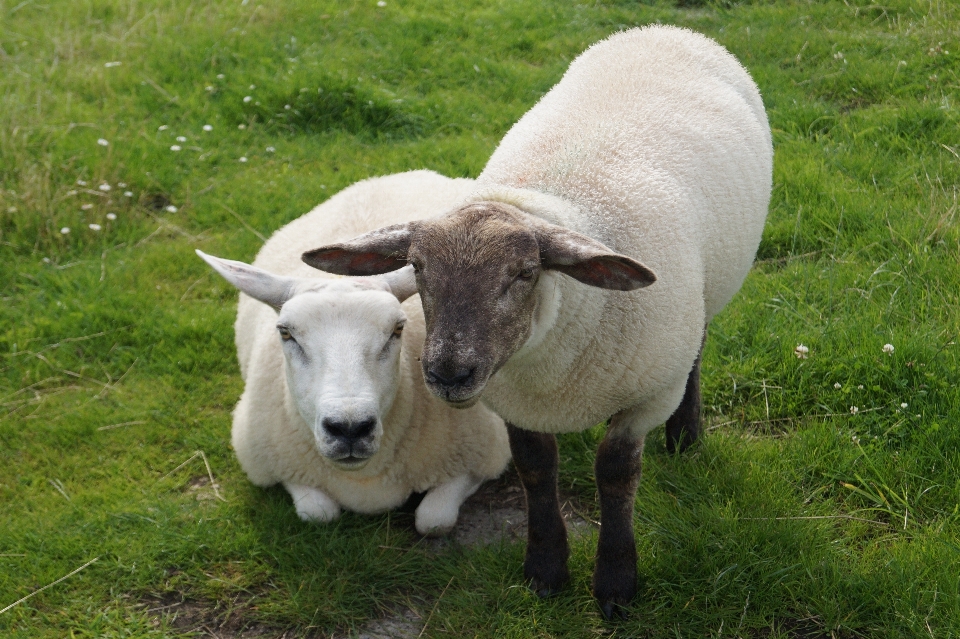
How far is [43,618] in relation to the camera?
12.0 feet

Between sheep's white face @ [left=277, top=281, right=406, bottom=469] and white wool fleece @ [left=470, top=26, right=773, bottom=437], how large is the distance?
1.76 ft

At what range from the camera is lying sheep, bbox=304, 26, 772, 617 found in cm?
267

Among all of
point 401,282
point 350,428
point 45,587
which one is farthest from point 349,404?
point 45,587

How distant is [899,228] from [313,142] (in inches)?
154

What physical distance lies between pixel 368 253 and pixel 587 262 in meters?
0.75

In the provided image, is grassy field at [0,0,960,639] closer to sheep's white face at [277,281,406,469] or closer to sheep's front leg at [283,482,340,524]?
sheep's front leg at [283,482,340,524]

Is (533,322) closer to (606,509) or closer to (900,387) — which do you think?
(606,509)

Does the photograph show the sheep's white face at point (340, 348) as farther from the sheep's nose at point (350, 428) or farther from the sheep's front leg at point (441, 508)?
the sheep's front leg at point (441, 508)

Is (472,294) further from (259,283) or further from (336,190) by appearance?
(336,190)

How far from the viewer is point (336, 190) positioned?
6176mm

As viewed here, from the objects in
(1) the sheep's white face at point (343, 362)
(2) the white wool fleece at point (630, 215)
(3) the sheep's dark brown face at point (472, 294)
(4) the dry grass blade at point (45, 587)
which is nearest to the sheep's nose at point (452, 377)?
(3) the sheep's dark brown face at point (472, 294)

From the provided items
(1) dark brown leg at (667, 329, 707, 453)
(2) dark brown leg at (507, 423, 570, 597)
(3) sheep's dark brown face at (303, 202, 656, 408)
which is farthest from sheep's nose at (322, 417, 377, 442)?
(1) dark brown leg at (667, 329, 707, 453)

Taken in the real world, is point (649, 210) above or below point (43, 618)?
above

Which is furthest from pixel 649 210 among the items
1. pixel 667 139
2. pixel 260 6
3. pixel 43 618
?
pixel 260 6
